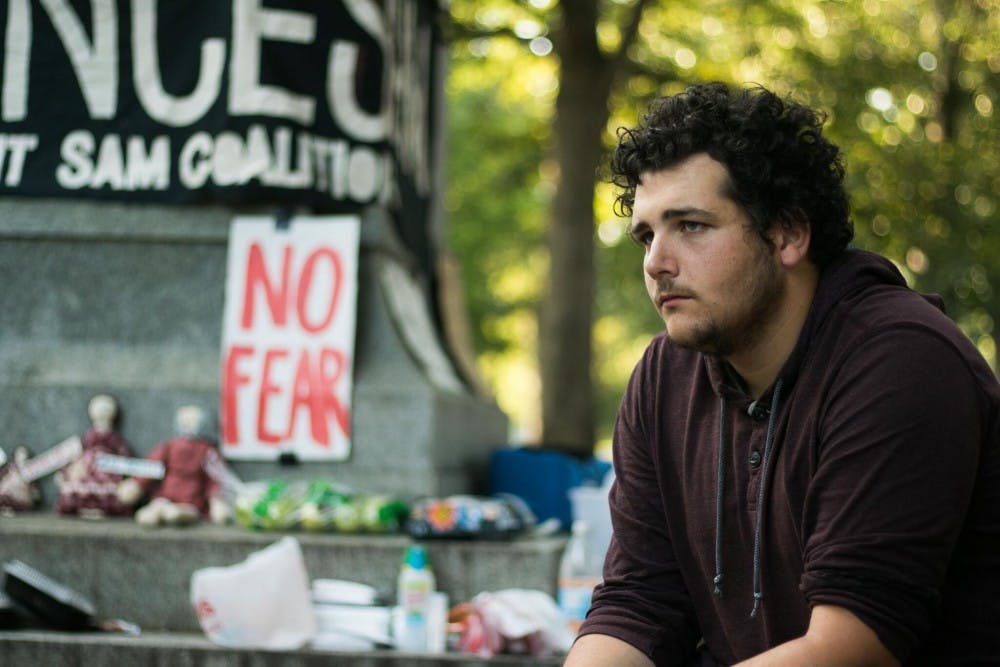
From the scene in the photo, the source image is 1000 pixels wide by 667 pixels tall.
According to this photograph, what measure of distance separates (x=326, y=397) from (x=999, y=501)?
4255 millimetres

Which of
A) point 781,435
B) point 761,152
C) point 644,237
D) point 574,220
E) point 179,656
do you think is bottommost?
point 179,656

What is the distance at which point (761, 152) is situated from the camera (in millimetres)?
2736

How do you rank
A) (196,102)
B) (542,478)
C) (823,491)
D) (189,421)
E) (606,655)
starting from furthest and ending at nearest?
1. (542,478)
2. (196,102)
3. (189,421)
4. (606,655)
5. (823,491)

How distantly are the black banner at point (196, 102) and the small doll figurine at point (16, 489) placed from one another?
54.8 inches

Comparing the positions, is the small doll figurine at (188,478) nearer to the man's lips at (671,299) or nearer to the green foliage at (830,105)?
the man's lips at (671,299)

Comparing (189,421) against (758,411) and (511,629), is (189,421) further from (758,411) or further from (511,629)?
(758,411)

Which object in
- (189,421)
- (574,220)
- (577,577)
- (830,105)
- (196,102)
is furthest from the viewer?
(830,105)

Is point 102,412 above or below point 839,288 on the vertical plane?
below

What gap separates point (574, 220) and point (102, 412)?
7965mm

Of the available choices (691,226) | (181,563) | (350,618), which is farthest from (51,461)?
(691,226)

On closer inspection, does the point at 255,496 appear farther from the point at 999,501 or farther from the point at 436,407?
the point at 999,501

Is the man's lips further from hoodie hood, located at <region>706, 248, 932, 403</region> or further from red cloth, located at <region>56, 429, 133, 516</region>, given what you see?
red cloth, located at <region>56, 429, 133, 516</region>

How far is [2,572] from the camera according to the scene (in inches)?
217

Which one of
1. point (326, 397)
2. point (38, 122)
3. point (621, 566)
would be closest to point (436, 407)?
point (326, 397)
